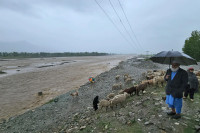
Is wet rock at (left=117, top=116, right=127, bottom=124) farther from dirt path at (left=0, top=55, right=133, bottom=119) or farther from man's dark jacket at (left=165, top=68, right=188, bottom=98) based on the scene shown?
dirt path at (left=0, top=55, right=133, bottom=119)

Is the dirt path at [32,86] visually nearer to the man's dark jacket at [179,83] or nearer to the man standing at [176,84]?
the man standing at [176,84]

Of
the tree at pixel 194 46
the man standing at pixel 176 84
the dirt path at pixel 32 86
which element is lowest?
the dirt path at pixel 32 86

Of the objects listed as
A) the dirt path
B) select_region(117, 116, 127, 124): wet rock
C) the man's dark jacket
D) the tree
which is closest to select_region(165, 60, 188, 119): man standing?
the man's dark jacket

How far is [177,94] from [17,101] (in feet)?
49.1

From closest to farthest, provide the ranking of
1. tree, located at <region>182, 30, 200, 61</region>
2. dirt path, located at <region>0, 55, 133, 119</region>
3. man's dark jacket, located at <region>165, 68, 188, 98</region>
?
man's dark jacket, located at <region>165, 68, 188, 98</region> < dirt path, located at <region>0, 55, 133, 119</region> < tree, located at <region>182, 30, 200, 61</region>

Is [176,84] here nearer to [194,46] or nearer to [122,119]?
[122,119]

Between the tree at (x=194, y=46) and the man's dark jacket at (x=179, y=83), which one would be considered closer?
the man's dark jacket at (x=179, y=83)

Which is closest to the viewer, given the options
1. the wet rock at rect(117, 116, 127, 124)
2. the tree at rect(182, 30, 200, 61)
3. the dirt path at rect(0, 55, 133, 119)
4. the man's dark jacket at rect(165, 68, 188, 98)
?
the man's dark jacket at rect(165, 68, 188, 98)

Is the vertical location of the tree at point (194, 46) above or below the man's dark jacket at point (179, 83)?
above

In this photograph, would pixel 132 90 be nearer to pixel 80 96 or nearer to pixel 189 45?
pixel 80 96

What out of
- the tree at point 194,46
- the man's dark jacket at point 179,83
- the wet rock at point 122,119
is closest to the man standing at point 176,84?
the man's dark jacket at point 179,83

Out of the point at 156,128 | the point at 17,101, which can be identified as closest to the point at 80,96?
the point at 17,101

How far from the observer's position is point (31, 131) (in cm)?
673

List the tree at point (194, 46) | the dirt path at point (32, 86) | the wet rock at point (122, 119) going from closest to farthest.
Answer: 1. the wet rock at point (122, 119)
2. the dirt path at point (32, 86)
3. the tree at point (194, 46)
